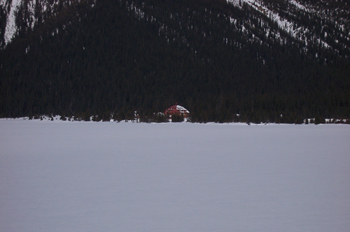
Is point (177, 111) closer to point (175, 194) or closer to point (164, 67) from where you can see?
point (164, 67)

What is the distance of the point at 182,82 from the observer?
14488 cm

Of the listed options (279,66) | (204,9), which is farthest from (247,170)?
(204,9)

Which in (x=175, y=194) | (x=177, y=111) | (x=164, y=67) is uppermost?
(x=164, y=67)

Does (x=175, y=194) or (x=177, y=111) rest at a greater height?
(x=177, y=111)

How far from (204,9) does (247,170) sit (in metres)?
187

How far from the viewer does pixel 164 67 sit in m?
156

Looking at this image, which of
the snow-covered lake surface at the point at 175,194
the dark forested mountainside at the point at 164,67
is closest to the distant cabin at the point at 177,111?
the dark forested mountainside at the point at 164,67

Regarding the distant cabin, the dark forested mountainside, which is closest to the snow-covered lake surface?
the dark forested mountainside

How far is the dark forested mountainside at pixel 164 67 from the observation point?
115m

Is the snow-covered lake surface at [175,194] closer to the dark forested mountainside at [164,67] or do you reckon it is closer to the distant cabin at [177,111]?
the dark forested mountainside at [164,67]

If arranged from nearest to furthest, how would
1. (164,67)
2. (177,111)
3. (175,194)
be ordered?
(175,194)
(177,111)
(164,67)

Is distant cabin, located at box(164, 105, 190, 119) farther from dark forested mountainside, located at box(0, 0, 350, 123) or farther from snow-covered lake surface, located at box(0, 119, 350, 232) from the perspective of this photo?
snow-covered lake surface, located at box(0, 119, 350, 232)

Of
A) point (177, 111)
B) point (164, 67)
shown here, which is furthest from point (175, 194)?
point (164, 67)

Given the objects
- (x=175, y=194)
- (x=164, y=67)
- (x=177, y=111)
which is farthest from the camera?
(x=164, y=67)
